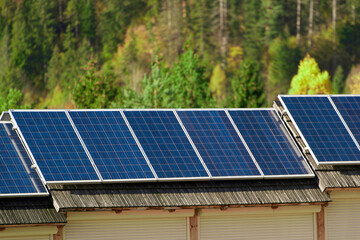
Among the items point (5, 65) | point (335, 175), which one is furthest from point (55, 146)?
point (5, 65)

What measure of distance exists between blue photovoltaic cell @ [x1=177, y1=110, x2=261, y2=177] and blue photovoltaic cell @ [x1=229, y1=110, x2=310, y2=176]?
372 millimetres

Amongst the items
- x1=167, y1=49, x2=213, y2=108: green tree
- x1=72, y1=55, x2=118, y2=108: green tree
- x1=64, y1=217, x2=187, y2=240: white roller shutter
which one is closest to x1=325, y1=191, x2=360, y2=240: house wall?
x1=64, y1=217, x2=187, y2=240: white roller shutter

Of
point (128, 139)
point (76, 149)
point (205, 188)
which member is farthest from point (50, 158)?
point (205, 188)

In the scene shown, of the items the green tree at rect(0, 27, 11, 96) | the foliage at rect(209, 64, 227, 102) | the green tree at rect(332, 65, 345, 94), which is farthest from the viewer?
the foliage at rect(209, 64, 227, 102)

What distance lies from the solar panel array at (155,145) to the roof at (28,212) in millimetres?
764

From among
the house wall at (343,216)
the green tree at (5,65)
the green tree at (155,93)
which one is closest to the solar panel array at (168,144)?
the house wall at (343,216)

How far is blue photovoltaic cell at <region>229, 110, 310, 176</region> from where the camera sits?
1182 inches

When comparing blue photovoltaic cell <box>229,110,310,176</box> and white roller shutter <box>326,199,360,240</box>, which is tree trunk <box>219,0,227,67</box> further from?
white roller shutter <box>326,199,360,240</box>

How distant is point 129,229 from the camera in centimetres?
2803

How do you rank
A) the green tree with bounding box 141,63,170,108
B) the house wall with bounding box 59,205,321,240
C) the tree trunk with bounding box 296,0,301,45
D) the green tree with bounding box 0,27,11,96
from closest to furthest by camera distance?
the house wall with bounding box 59,205,321,240 < the green tree with bounding box 141,63,170,108 < the green tree with bounding box 0,27,11,96 < the tree trunk with bounding box 296,0,301,45

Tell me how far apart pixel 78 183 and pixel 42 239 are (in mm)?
1963

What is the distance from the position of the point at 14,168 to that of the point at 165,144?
5101 mm

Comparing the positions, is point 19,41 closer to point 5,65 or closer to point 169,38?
point 5,65

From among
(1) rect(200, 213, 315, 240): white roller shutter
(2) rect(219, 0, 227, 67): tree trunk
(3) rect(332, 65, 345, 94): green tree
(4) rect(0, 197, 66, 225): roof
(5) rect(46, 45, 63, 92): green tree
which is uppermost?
(2) rect(219, 0, 227, 67): tree trunk
